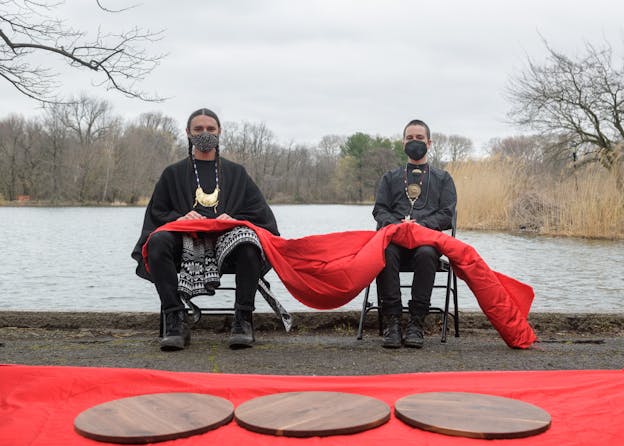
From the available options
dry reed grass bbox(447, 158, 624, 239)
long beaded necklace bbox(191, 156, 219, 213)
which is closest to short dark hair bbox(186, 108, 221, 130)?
long beaded necklace bbox(191, 156, 219, 213)

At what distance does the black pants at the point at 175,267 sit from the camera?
4.41 m

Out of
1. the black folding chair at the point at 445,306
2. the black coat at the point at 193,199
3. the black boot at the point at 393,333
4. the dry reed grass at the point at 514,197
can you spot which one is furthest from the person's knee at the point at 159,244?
the dry reed grass at the point at 514,197

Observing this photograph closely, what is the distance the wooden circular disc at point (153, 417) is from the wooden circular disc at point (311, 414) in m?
0.12

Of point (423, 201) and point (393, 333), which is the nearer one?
point (393, 333)

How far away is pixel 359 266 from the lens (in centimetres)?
449

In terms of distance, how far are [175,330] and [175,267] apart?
387 mm

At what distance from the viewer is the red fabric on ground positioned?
2.51 m

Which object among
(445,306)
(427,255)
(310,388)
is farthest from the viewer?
(445,306)

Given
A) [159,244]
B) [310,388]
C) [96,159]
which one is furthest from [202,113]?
[96,159]

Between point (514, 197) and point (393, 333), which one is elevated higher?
point (514, 197)

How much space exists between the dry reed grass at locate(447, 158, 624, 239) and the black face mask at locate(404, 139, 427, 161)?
13.2 metres

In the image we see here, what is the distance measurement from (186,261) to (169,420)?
6.60 ft

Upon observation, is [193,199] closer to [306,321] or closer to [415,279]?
[306,321]

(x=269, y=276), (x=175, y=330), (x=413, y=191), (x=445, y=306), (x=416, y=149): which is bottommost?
(x=269, y=276)
